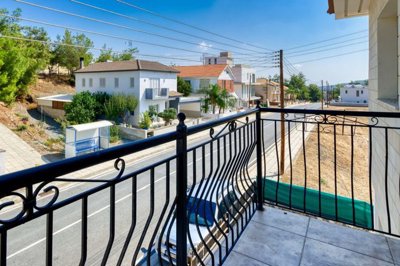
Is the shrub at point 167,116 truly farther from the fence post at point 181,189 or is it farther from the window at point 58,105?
the fence post at point 181,189

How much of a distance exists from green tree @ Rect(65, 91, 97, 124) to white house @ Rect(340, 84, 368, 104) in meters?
43.6

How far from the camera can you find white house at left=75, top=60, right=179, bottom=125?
56.6 ft

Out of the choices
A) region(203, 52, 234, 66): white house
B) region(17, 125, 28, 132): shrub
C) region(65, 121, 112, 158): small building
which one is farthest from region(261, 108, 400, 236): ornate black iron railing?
region(203, 52, 234, 66): white house

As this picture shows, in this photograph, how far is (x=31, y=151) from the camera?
11.2m

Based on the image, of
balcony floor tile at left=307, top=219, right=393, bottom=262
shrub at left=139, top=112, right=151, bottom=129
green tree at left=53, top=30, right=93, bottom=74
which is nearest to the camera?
balcony floor tile at left=307, top=219, right=393, bottom=262

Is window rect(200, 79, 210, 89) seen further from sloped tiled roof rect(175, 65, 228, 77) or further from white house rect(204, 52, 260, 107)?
white house rect(204, 52, 260, 107)

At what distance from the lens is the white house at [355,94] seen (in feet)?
143

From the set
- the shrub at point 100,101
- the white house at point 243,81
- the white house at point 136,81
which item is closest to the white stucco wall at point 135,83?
the white house at point 136,81

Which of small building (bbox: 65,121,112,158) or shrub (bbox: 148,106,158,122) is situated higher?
shrub (bbox: 148,106,158,122)

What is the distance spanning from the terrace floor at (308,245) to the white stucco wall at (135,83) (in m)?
16.1

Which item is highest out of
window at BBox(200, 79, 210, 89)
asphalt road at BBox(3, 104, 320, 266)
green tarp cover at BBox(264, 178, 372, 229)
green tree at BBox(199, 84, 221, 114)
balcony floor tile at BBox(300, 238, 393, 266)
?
window at BBox(200, 79, 210, 89)

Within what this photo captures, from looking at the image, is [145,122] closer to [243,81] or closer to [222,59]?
[243,81]

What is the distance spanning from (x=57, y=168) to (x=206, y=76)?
80.4ft

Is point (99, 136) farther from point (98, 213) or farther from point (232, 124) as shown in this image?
point (232, 124)
